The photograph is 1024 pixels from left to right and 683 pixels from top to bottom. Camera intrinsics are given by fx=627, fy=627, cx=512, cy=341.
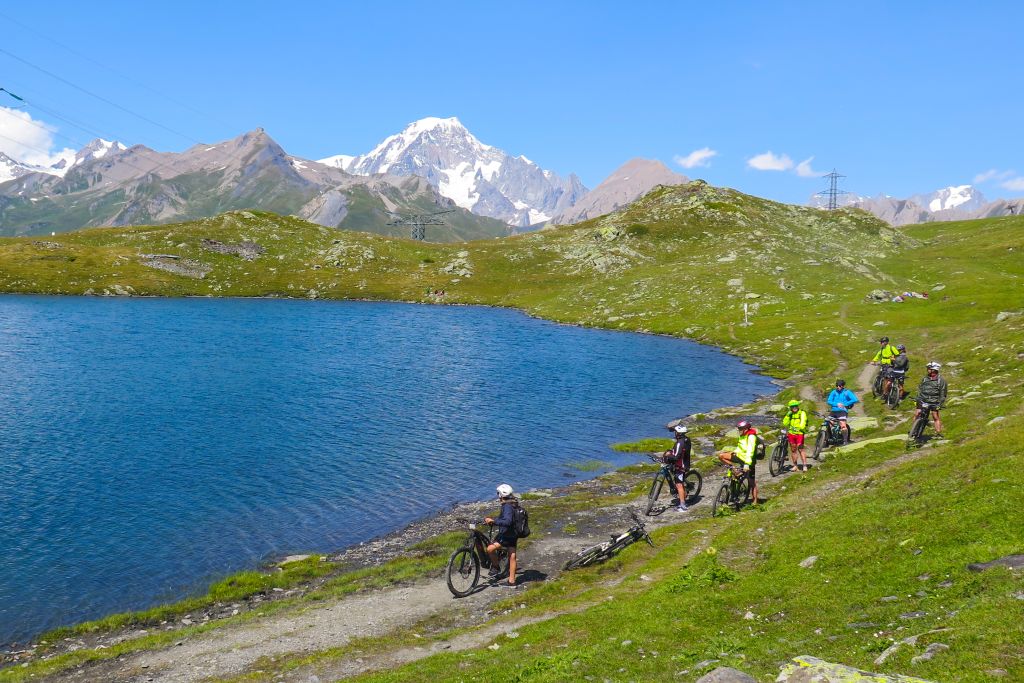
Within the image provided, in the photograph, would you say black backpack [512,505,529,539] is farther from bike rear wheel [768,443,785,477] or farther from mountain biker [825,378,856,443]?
mountain biker [825,378,856,443]

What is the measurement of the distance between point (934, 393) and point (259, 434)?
149ft

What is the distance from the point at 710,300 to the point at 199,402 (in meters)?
97.2

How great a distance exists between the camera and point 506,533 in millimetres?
25375

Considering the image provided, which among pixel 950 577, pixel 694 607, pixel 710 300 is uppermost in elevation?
pixel 710 300

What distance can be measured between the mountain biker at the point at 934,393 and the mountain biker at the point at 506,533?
2242cm

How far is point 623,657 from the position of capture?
53.3 feet

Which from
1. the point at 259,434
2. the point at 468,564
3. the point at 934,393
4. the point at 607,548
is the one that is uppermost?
the point at 934,393

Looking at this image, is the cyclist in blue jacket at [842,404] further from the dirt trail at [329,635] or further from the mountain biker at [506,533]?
the mountain biker at [506,533]

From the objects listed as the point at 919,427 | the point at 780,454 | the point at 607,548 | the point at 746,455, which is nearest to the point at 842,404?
the point at 780,454

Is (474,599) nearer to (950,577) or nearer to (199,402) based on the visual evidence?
(950,577)

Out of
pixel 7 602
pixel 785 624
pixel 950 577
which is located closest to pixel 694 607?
pixel 785 624

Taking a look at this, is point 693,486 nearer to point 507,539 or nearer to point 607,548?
point 607,548

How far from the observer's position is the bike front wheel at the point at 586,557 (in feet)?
88.2

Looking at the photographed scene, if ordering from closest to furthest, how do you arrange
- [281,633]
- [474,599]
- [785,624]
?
[785,624]
[281,633]
[474,599]
